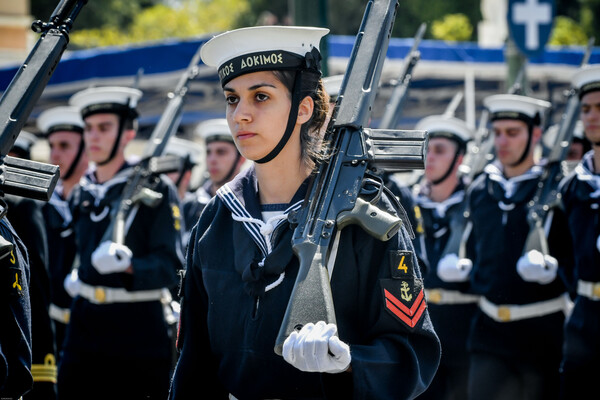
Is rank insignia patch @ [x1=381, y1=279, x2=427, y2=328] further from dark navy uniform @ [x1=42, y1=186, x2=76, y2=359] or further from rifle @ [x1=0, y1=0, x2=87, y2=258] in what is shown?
dark navy uniform @ [x1=42, y1=186, x2=76, y2=359]

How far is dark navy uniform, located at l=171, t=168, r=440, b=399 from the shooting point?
9.78 feet

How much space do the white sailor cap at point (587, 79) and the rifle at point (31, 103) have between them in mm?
3615

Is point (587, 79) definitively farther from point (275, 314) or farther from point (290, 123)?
point (275, 314)

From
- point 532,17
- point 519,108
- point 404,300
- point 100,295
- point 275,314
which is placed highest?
point 532,17

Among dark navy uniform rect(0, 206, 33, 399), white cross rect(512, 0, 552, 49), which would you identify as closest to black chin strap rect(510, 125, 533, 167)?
white cross rect(512, 0, 552, 49)

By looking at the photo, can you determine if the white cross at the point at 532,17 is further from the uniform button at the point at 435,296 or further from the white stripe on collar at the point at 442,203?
the uniform button at the point at 435,296

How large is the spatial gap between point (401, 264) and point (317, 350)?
1.59 ft

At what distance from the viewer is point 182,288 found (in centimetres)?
347

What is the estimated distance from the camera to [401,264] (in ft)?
9.93

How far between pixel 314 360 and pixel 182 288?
928 mm

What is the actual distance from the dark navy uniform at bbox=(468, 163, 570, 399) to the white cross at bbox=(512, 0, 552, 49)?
7.65ft

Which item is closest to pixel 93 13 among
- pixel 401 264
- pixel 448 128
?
pixel 448 128

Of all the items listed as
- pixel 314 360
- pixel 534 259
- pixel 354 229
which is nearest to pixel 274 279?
pixel 354 229

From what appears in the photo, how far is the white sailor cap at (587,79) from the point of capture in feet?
20.1
